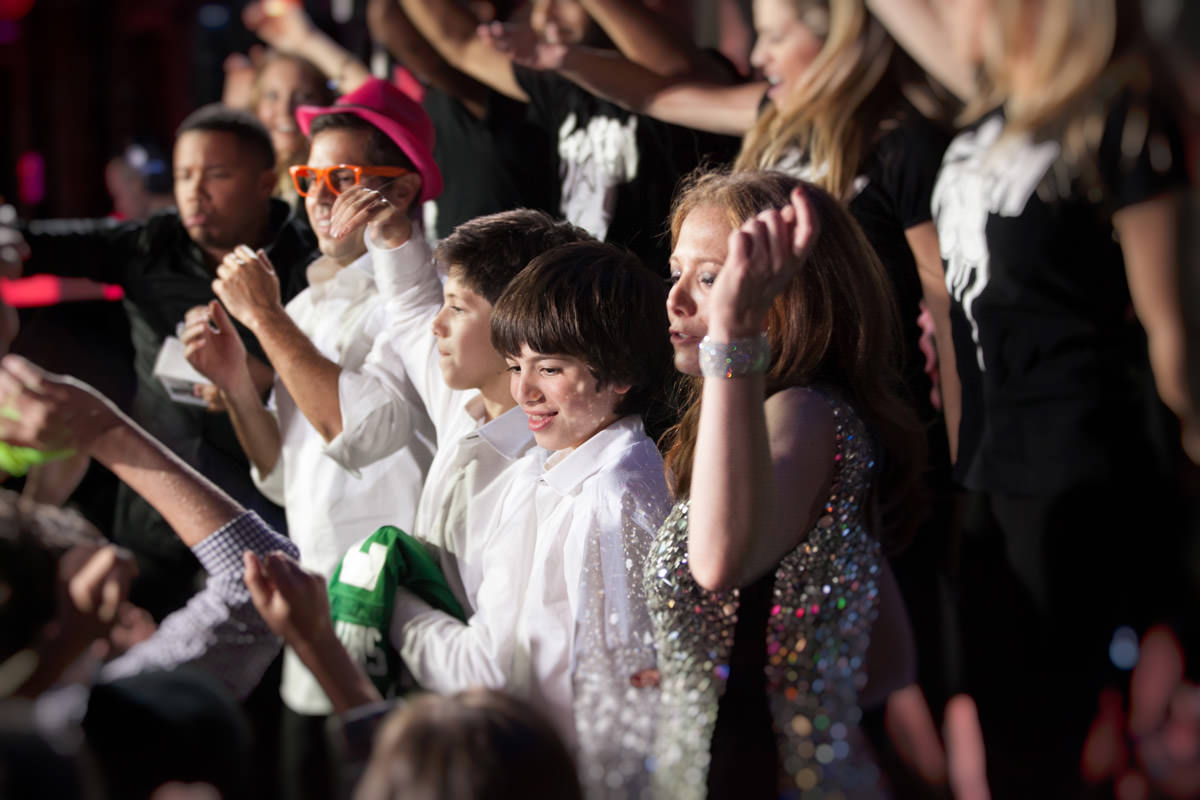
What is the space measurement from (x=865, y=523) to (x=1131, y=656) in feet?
1.03

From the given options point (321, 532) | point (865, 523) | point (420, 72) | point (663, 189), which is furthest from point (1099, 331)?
point (420, 72)

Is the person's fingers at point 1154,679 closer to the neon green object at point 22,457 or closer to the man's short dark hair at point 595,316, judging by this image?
the man's short dark hair at point 595,316

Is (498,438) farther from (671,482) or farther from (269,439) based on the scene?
(269,439)

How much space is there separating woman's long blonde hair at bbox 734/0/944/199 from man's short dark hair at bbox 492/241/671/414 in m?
0.31

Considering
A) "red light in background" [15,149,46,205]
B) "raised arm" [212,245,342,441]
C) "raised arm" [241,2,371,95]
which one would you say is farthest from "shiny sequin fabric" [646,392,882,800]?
"red light in background" [15,149,46,205]

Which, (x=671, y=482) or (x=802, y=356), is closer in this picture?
(x=802, y=356)

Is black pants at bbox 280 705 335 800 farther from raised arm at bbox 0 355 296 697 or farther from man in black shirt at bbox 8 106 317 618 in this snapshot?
man in black shirt at bbox 8 106 317 618

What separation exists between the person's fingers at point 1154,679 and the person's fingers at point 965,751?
0.18 metres

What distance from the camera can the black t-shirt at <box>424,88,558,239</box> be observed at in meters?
1.82

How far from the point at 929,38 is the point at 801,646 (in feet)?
2.32

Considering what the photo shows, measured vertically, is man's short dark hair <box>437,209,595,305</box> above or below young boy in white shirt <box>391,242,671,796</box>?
above

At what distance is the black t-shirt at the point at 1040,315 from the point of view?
117 centimetres

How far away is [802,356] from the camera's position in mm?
1146

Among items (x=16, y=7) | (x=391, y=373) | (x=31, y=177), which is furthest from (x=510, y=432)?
(x=31, y=177)
